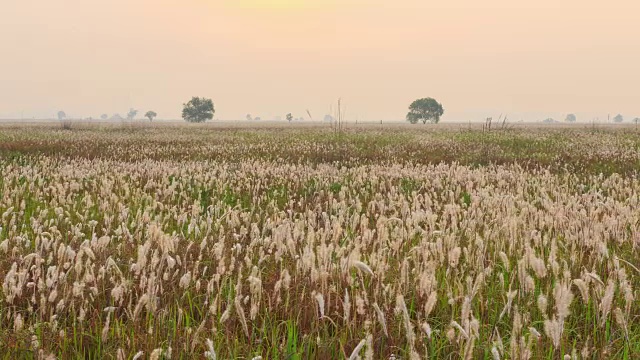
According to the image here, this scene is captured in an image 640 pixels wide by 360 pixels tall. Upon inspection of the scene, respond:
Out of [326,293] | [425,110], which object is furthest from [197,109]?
[326,293]

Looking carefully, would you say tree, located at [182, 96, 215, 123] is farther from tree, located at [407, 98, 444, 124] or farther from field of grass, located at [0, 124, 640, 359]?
field of grass, located at [0, 124, 640, 359]

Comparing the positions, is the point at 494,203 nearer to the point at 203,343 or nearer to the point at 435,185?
the point at 435,185

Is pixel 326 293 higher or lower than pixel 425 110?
lower

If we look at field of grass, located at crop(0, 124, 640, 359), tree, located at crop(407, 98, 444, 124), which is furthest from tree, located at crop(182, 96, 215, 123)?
field of grass, located at crop(0, 124, 640, 359)

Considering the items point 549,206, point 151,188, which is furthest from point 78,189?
point 549,206

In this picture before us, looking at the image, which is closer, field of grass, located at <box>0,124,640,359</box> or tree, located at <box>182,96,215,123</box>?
field of grass, located at <box>0,124,640,359</box>

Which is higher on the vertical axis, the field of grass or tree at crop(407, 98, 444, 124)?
tree at crop(407, 98, 444, 124)

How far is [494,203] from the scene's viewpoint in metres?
5.39

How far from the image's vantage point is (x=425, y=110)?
406 feet

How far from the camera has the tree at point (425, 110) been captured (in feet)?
403

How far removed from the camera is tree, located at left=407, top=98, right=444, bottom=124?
122938 mm

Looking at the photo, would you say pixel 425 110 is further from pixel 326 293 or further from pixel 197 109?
pixel 326 293

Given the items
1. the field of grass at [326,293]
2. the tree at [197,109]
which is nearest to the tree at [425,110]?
the tree at [197,109]

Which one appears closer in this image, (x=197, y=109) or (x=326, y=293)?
(x=326, y=293)
